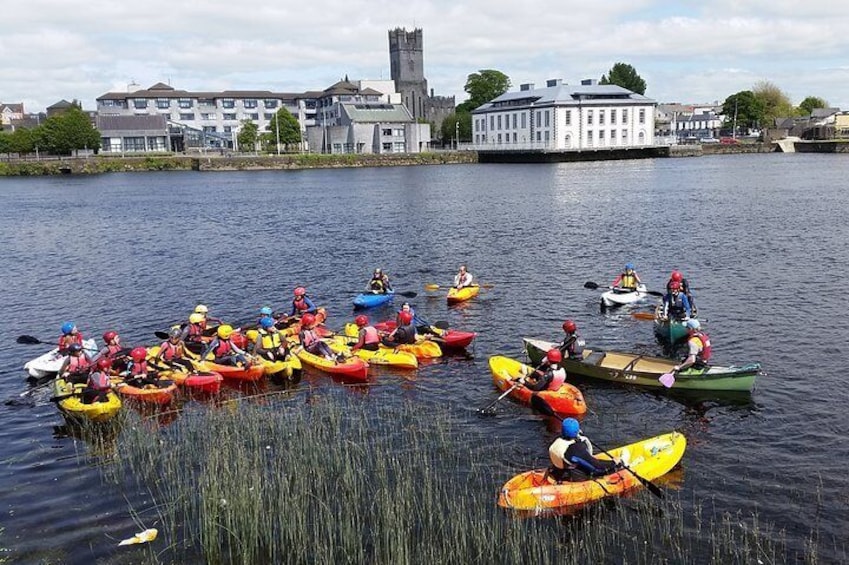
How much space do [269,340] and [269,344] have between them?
16 centimetres

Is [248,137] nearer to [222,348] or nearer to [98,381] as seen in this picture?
[222,348]

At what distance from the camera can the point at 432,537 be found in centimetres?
1541

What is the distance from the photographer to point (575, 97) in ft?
508

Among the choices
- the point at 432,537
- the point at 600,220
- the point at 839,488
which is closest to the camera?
the point at 432,537

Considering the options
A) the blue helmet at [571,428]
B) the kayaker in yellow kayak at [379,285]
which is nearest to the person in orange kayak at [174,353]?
the kayaker in yellow kayak at [379,285]

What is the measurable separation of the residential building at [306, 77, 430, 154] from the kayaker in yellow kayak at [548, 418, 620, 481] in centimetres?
15053

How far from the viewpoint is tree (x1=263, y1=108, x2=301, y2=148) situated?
164 meters

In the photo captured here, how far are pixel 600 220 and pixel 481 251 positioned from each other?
59.8 feet

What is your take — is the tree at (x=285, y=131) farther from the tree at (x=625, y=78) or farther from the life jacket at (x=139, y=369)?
the life jacket at (x=139, y=369)

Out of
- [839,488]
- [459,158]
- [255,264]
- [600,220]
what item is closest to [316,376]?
[839,488]

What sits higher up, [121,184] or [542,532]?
[121,184]

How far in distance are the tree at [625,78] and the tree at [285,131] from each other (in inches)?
3114

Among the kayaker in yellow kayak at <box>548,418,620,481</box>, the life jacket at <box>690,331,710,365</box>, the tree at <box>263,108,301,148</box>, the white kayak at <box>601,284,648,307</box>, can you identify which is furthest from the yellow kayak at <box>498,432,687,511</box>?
the tree at <box>263,108,301,148</box>

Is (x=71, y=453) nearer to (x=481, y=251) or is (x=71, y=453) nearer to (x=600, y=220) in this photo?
(x=481, y=251)
